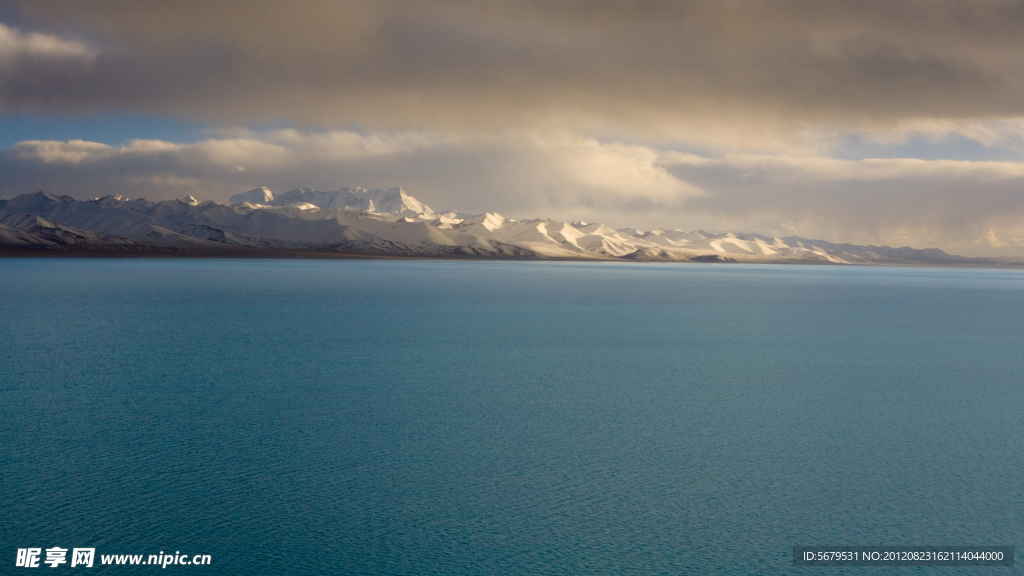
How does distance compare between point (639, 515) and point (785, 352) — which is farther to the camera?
point (785, 352)

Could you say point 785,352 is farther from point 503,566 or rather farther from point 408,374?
point 503,566

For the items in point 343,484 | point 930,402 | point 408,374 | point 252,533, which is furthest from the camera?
point 408,374

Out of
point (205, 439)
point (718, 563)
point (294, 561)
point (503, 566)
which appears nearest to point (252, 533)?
point (294, 561)

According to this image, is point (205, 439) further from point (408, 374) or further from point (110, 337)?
point (110, 337)

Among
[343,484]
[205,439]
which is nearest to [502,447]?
[343,484]

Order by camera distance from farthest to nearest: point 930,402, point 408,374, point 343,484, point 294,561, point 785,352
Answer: point 785,352
point 408,374
point 930,402
point 343,484
point 294,561

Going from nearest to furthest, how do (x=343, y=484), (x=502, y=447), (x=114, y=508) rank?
(x=114, y=508) < (x=343, y=484) < (x=502, y=447)
